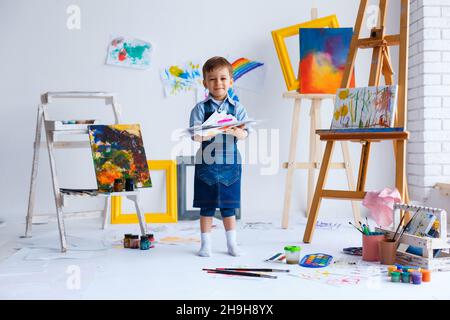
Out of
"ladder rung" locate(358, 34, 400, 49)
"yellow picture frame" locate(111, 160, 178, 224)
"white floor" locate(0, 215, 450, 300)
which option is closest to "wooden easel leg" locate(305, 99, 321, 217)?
"white floor" locate(0, 215, 450, 300)

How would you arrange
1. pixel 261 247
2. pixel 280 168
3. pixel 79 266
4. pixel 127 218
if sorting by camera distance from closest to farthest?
pixel 79 266 < pixel 261 247 < pixel 127 218 < pixel 280 168

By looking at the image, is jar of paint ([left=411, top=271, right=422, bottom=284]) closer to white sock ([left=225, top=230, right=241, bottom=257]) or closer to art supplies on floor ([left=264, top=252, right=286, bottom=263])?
art supplies on floor ([left=264, top=252, right=286, bottom=263])

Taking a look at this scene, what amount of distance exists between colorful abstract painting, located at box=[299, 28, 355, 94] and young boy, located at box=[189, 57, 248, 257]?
0.94 metres

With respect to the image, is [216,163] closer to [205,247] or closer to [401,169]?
[205,247]

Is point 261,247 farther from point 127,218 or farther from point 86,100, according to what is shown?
point 86,100

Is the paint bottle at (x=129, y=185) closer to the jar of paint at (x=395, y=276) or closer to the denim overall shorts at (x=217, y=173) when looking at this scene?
the denim overall shorts at (x=217, y=173)

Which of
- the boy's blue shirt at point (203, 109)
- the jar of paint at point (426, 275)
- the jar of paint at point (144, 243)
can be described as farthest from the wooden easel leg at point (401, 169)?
the jar of paint at point (144, 243)

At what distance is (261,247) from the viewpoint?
2814 millimetres

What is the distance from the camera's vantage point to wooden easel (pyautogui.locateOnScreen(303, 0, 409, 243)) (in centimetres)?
259

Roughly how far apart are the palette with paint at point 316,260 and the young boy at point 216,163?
342mm

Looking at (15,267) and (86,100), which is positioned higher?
(86,100)
